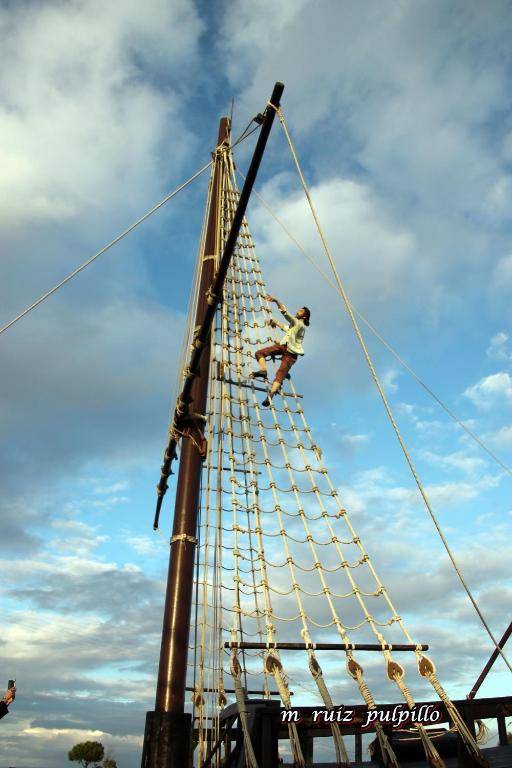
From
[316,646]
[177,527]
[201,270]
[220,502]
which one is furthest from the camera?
[201,270]

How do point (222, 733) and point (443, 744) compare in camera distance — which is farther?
point (443, 744)

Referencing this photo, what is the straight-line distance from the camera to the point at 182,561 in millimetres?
7070

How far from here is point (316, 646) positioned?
A: 6.32 meters

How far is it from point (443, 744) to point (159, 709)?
4.26 m

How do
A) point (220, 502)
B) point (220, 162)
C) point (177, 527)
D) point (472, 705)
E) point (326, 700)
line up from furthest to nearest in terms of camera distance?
point (220, 162) < point (220, 502) < point (177, 527) < point (326, 700) < point (472, 705)

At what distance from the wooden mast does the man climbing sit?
2101mm

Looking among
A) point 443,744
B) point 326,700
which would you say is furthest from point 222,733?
point 443,744

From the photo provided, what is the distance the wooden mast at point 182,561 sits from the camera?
18.6ft

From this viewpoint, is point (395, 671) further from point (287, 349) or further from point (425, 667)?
point (287, 349)

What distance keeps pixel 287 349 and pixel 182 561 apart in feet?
16.4

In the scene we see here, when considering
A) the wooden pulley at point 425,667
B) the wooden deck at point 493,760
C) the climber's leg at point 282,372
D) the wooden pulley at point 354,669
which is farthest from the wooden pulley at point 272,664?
the climber's leg at point 282,372

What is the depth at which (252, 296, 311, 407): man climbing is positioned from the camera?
36.0 feet

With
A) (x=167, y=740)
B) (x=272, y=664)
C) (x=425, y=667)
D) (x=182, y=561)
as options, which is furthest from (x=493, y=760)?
(x=182, y=561)

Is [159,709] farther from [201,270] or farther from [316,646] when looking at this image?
[201,270]
